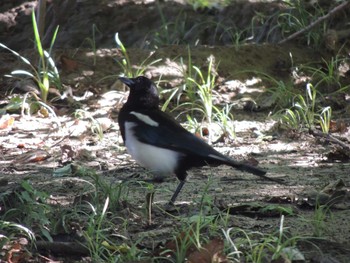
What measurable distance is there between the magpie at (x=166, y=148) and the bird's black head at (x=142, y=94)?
0.18 metres

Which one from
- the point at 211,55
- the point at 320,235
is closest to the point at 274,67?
the point at 211,55

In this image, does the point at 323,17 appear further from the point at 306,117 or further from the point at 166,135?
the point at 166,135

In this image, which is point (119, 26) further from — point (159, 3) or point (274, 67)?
point (274, 67)

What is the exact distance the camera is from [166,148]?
5.29m

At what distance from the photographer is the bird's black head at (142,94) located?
5.82 meters

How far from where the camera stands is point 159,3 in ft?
33.3

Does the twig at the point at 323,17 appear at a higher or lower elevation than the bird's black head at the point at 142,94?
lower

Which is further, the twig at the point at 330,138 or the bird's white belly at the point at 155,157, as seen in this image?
the twig at the point at 330,138

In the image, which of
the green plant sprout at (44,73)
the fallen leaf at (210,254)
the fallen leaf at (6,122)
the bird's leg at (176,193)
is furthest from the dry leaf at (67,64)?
the fallen leaf at (210,254)

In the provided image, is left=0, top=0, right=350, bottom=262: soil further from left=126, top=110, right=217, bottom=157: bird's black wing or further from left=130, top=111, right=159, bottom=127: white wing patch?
left=130, top=111, right=159, bottom=127: white wing patch

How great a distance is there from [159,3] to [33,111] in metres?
2.95

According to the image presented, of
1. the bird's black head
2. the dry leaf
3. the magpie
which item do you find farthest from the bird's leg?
the dry leaf

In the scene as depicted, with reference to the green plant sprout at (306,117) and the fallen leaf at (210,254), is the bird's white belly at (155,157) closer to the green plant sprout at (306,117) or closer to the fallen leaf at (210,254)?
the fallen leaf at (210,254)

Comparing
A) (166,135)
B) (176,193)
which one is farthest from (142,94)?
(176,193)
